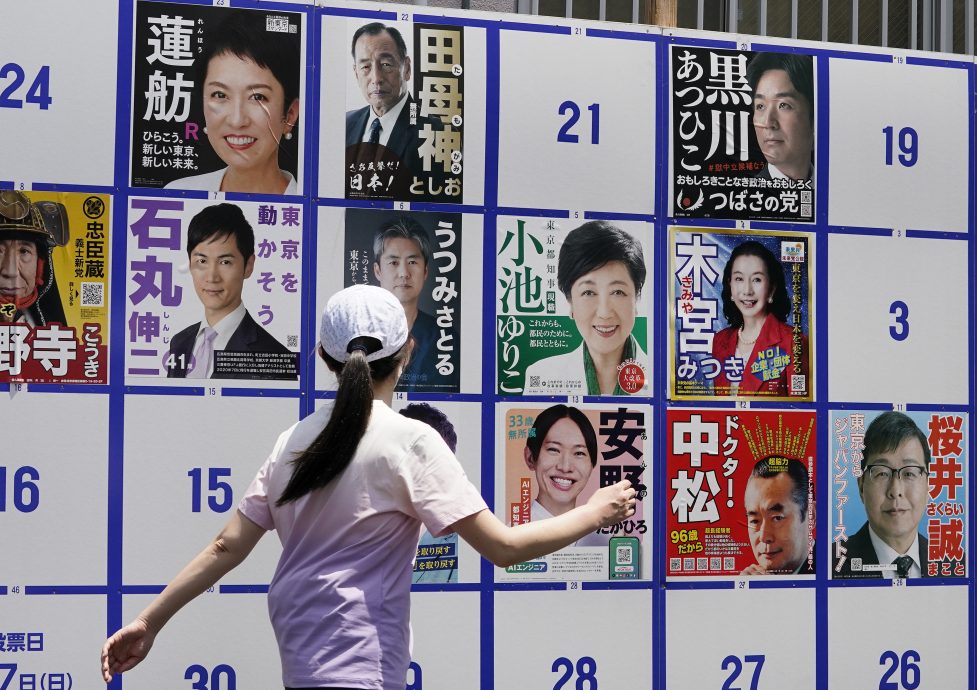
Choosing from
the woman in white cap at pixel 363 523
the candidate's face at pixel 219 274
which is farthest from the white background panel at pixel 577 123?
the woman in white cap at pixel 363 523

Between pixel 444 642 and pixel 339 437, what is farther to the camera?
pixel 444 642

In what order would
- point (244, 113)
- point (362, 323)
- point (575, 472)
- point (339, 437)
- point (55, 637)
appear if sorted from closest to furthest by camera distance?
1. point (339, 437)
2. point (362, 323)
3. point (55, 637)
4. point (244, 113)
5. point (575, 472)

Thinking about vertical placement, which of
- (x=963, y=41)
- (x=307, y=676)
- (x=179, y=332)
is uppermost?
(x=963, y=41)

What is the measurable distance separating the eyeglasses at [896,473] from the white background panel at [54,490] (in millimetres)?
3037

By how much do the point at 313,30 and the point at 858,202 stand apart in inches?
91.9

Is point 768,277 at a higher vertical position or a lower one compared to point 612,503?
higher

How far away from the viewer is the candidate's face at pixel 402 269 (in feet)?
15.4

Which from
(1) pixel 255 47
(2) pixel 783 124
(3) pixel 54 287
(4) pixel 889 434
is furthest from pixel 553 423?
(3) pixel 54 287

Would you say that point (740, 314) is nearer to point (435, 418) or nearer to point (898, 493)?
point (898, 493)

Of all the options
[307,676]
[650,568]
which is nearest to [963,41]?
[650,568]

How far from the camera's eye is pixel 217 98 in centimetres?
462

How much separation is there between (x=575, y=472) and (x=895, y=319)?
59.7 inches

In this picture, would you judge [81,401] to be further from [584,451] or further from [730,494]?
[730,494]

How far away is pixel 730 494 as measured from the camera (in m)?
4.96
